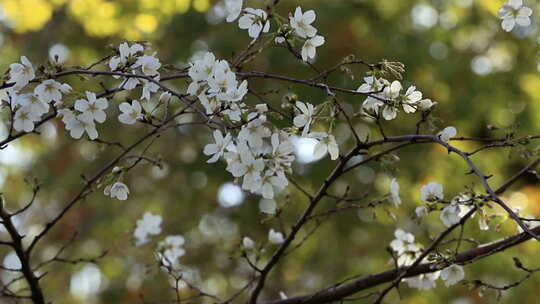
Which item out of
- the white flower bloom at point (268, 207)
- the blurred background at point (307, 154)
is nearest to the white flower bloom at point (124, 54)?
the white flower bloom at point (268, 207)

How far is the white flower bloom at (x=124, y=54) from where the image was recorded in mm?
1232

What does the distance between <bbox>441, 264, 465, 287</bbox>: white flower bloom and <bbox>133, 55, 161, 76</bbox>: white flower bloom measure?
706mm

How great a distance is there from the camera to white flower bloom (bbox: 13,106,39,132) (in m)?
1.26

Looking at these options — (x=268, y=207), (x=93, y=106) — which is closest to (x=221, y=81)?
(x=93, y=106)

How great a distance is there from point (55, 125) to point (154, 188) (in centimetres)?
123

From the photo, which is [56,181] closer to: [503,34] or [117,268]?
A: [117,268]

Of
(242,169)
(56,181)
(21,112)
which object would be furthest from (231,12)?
(56,181)

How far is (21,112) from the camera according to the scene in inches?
49.8

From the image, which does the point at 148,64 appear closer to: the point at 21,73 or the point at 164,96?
the point at 164,96

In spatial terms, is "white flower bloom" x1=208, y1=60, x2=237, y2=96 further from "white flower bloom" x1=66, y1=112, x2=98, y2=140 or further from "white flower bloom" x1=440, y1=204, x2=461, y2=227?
"white flower bloom" x1=440, y1=204, x2=461, y2=227

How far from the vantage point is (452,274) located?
4.62 feet

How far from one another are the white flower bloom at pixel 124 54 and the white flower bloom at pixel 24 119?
176 mm

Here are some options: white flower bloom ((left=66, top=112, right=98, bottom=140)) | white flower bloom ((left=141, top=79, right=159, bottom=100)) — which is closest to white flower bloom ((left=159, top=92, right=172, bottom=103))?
white flower bloom ((left=141, top=79, right=159, bottom=100))

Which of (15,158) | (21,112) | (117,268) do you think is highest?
(15,158)
